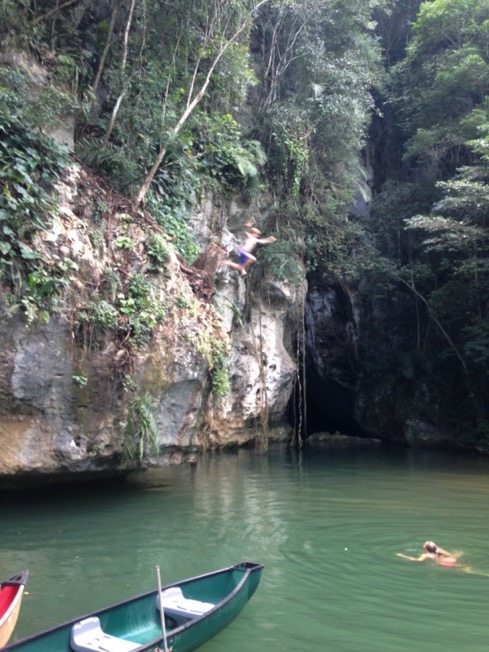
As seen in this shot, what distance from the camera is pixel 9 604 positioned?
453 cm

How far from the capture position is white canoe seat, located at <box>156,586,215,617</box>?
4844mm

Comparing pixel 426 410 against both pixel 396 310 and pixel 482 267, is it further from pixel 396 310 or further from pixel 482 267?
pixel 482 267

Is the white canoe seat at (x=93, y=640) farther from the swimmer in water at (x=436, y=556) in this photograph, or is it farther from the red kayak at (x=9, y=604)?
the swimmer in water at (x=436, y=556)

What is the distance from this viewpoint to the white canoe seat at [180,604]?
4.84 metres

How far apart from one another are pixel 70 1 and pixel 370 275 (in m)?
12.8

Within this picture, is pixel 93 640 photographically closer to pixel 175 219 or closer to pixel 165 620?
pixel 165 620

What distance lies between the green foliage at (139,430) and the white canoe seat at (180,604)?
410 centimetres

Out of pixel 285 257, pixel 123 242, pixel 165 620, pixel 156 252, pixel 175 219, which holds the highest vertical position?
pixel 285 257

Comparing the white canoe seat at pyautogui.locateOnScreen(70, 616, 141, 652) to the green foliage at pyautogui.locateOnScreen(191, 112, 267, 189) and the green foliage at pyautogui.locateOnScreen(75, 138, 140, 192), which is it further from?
the green foliage at pyautogui.locateOnScreen(191, 112, 267, 189)

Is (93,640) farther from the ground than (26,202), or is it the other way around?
(26,202)

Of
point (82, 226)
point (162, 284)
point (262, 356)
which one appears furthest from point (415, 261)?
point (82, 226)

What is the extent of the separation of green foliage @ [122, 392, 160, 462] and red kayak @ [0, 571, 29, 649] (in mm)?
4245

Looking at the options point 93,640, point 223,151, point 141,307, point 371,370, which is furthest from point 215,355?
point 371,370

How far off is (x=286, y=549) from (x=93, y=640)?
332cm
